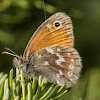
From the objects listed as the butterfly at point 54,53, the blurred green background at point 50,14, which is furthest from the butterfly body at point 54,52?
the blurred green background at point 50,14

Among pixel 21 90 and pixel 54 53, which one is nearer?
pixel 21 90

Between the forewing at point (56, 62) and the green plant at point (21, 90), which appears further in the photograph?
the forewing at point (56, 62)

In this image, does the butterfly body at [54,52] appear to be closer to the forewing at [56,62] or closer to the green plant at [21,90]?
the forewing at [56,62]

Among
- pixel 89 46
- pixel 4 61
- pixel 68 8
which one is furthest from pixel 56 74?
pixel 89 46

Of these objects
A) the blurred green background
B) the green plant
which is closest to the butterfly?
the blurred green background

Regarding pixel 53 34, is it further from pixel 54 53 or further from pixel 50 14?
pixel 50 14

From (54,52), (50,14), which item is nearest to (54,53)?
(54,52)

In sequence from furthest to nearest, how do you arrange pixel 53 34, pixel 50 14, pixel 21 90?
pixel 50 14
pixel 53 34
pixel 21 90
